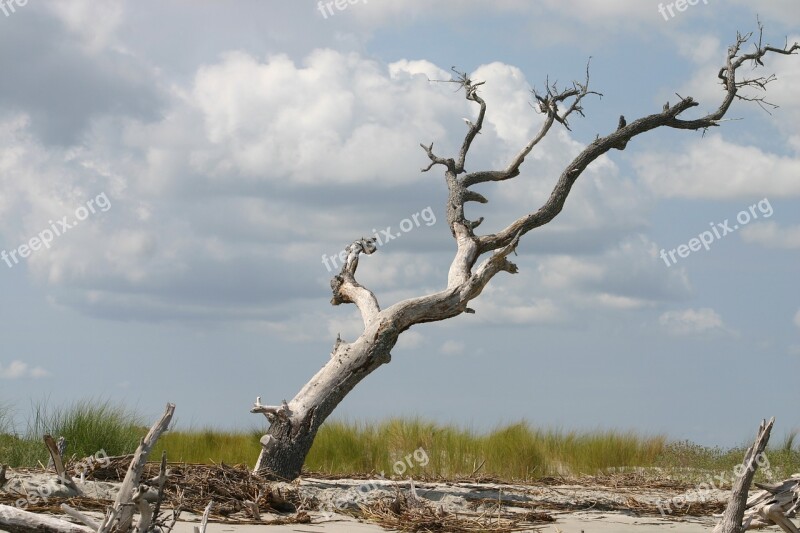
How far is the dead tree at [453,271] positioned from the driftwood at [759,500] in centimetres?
557

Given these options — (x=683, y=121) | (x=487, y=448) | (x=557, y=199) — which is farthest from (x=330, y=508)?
(x=683, y=121)

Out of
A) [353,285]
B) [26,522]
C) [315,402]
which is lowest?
[26,522]

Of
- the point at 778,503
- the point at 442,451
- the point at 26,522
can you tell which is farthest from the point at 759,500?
the point at 442,451

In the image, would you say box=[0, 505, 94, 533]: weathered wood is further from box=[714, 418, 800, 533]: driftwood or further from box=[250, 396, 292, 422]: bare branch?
box=[250, 396, 292, 422]: bare branch

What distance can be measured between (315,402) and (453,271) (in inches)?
118

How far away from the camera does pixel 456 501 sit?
877 centimetres

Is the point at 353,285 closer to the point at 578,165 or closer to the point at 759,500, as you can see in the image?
the point at 578,165

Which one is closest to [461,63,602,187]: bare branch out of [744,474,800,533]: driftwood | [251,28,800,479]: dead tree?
[251,28,800,479]: dead tree

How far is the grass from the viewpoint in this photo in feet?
38.0

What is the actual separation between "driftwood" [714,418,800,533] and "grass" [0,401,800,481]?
5.98 metres

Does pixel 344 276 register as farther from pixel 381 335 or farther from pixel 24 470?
pixel 24 470

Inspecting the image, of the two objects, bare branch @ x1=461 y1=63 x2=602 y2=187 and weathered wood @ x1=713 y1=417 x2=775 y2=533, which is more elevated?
bare branch @ x1=461 y1=63 x2=602 y2=187

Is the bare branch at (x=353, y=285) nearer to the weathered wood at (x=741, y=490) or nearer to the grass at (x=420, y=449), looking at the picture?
the grass at (x=420, y=449)

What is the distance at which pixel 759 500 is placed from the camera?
6211mm
